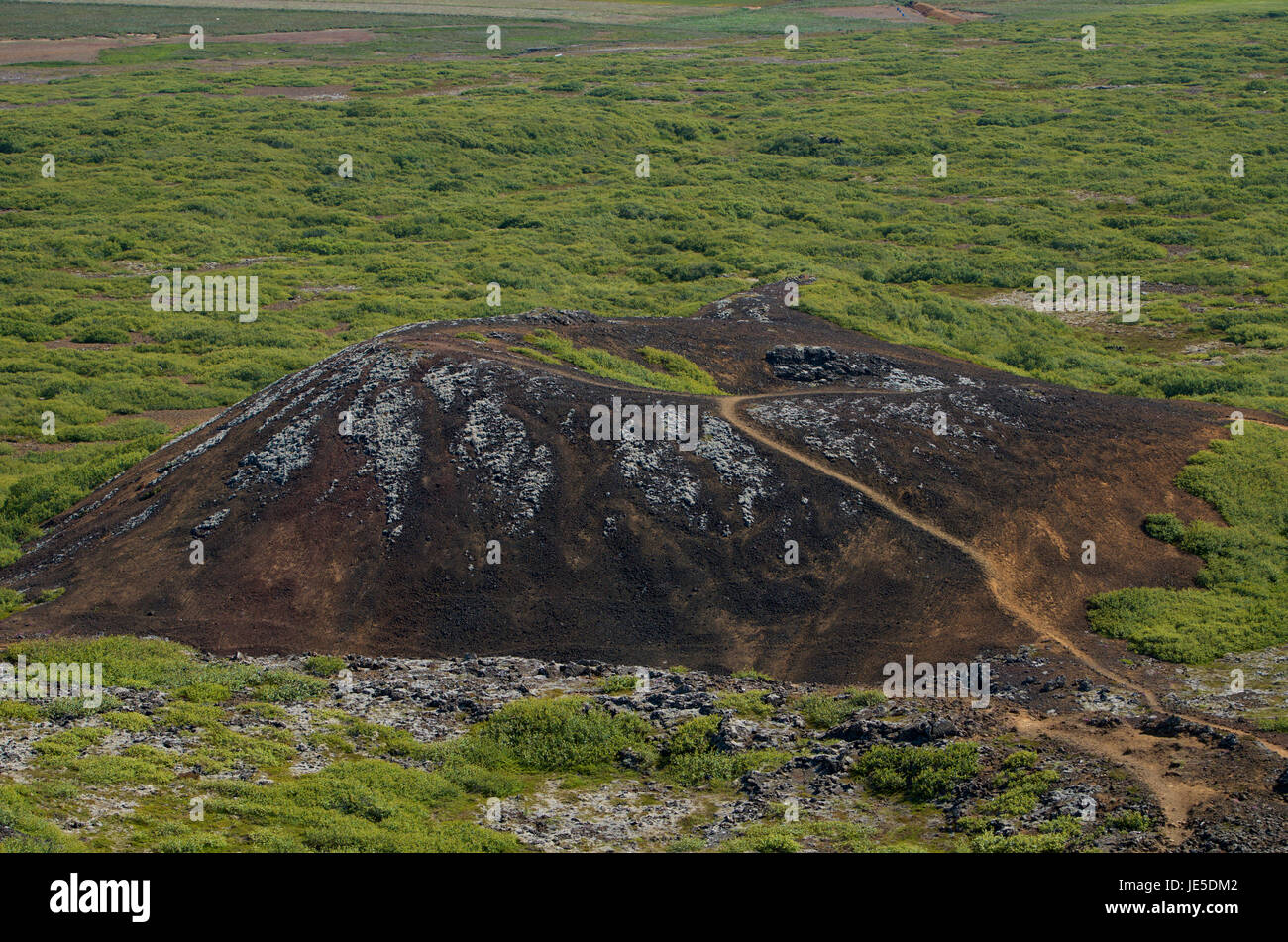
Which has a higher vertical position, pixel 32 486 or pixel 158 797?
pixel 32 486

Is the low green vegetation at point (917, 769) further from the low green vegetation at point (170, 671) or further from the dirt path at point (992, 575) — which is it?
the low green vegetation at point (170, 671)

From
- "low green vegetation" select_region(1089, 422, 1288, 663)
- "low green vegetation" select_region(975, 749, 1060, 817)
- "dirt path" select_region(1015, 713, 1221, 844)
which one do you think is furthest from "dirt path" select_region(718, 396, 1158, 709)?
"low green vegetation" select_region(975, 749, 1060, 817)

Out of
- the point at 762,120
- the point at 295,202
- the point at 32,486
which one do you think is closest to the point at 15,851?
the point at 32,486

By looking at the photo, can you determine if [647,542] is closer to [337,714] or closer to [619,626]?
[619,626]

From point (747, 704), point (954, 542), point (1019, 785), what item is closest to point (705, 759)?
point (747, 704)

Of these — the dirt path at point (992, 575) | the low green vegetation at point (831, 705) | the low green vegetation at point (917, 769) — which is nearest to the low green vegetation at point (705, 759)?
the low green vegetation at point (831, 705)
